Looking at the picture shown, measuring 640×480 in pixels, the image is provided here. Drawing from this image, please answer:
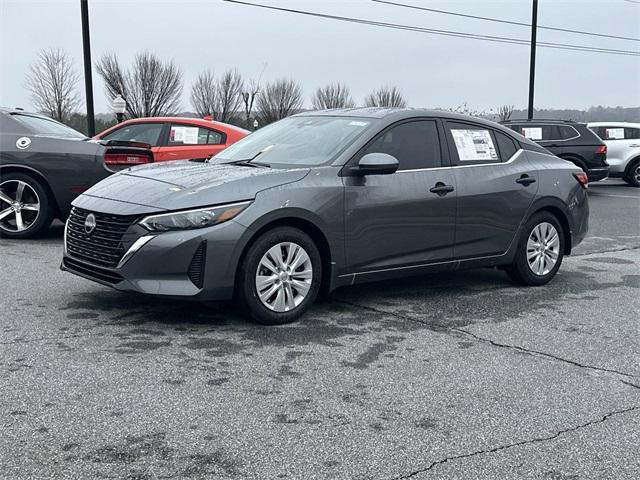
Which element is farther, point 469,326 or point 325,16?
point 325,16

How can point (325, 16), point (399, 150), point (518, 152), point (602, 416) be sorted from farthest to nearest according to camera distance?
point (325, 16) → point (518, 152) → point (399, 150) → point (602, 416)

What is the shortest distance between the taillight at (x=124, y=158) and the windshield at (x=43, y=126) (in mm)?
561

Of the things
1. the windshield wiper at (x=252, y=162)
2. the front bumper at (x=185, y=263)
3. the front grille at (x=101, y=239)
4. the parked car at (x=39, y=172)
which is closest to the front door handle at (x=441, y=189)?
the windshield wiper at (x=252, y=162)

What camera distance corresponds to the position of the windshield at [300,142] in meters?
6.29

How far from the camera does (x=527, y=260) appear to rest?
24.3ft

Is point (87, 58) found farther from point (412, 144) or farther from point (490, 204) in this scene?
point (490, 204)

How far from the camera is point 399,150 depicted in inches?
257

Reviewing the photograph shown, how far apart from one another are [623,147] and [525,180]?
15954mm

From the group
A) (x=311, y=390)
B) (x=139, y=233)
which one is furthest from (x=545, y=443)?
(x=139, y=233)

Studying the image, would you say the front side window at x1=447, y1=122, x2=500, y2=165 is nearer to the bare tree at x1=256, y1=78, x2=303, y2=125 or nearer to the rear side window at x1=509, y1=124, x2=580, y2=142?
the rear side window at x1=509, y1=124, x2=580, y2=142

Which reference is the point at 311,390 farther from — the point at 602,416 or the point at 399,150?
the point at 399,150

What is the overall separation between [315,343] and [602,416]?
1909 mm

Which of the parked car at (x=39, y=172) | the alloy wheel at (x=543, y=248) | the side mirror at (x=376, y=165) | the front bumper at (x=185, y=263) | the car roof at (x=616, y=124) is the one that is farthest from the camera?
the car roof at (x=616, y=124)

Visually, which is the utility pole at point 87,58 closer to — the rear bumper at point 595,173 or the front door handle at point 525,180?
the rear bumper at point 595,173
